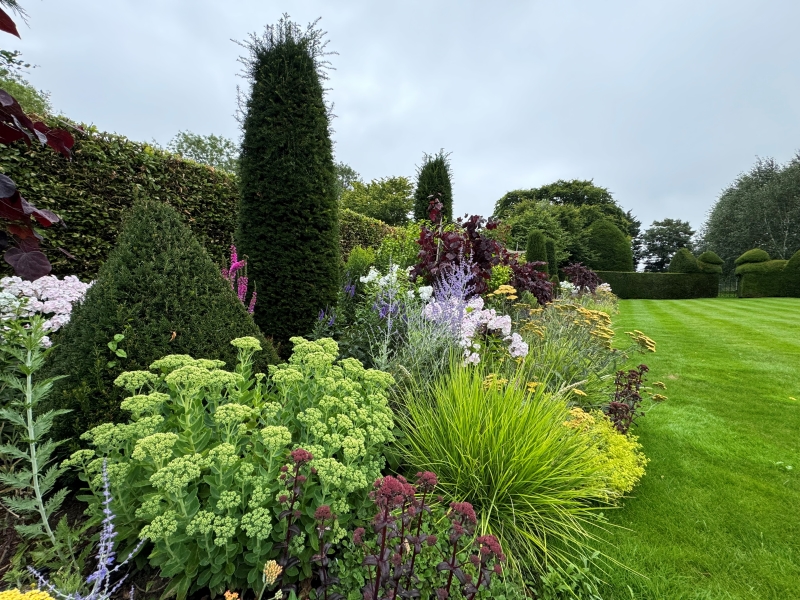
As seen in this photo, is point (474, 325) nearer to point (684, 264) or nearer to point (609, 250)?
point (609, 250)

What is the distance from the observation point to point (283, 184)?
4.14m

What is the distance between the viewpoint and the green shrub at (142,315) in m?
1.71

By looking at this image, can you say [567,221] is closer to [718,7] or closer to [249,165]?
[718,7]

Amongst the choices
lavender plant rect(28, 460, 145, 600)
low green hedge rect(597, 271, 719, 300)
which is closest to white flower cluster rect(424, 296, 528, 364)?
lavender plant rect(28, 460, 145, 600)

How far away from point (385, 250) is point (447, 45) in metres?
5.21

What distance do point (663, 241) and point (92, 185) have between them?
54.1 meters

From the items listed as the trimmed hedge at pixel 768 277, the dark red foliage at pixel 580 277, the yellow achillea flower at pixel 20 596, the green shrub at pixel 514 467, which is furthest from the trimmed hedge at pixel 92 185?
the trimmed hedge at pixel 768 277

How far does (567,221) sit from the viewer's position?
27.5m

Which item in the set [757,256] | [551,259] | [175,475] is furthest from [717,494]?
[757,256]

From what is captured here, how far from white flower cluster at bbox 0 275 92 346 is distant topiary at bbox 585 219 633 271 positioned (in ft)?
88.4

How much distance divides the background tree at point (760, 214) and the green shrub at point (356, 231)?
105 ft

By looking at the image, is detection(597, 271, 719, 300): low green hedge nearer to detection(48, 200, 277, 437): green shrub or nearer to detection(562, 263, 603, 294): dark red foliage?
detection(562, 263, 603, 294): dark red foliage

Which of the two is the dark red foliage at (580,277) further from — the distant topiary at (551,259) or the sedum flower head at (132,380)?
the sedum flower head at (132,380)

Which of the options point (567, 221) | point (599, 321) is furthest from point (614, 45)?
point (567, 221)
